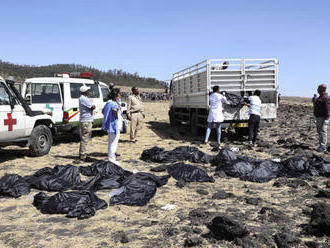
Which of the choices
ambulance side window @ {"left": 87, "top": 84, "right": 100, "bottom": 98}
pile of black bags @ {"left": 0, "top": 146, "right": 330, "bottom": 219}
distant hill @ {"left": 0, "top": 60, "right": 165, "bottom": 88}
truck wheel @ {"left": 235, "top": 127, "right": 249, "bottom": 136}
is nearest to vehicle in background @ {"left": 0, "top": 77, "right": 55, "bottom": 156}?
pile of black bags @ {"left": 0, "top": 146, "right": 330, "bottom": 219}

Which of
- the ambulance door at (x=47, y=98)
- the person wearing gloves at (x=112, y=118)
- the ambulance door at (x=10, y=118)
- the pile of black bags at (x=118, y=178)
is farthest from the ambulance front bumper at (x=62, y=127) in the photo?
the pile of black bags at (x=118, y=178)

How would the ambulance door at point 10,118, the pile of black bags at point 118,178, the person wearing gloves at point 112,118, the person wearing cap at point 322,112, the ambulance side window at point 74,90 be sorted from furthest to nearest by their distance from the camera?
1. the ambulance side window at point 74,90
2. the person wearing cap at point 322,112
3. the ambulance door at point 10,118
4. the person wearing gloves at point 112,118
5. the pile of black bags at point 118,178

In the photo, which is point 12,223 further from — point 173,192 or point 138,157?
point 138,157

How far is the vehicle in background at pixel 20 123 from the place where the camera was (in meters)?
7.37

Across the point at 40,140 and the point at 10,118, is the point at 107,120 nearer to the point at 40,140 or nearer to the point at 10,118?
the point at 10,118

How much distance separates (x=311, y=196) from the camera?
205 inches

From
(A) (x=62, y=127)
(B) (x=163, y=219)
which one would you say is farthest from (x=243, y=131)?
(B) (x=163, y=219)

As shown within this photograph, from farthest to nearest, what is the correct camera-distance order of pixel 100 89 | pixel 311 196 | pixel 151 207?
1. pixel 100 89
2. pixel 311 196
3. pixel 151 207

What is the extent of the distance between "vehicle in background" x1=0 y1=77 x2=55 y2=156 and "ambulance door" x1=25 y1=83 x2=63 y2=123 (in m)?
0.93

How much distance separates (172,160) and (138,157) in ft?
3.41

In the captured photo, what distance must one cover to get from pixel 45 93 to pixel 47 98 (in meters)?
0.16

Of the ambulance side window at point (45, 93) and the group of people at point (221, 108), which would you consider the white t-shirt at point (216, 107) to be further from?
the ambulance side window at point (45, 93)

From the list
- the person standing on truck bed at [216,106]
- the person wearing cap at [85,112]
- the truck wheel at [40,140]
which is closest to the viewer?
the person wearing cap at [85,112]

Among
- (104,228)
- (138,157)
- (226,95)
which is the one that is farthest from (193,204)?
(226,95)
